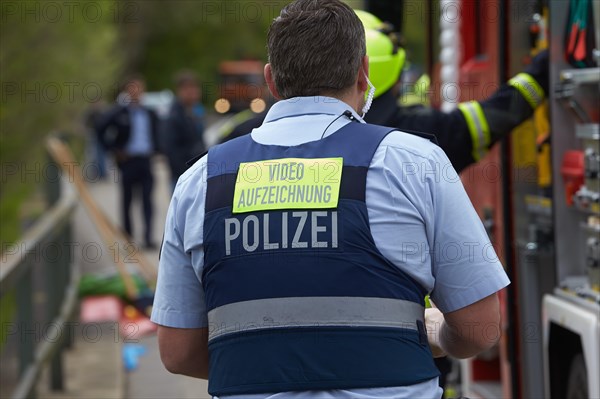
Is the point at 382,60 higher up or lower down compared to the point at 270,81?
lower down

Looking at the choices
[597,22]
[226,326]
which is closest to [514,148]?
[597,22]

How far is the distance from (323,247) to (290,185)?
14cm

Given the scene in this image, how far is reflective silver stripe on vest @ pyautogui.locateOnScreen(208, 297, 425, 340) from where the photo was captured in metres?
2.32

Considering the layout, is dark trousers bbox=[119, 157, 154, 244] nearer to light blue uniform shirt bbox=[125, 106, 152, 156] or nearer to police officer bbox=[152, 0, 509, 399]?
light blue uniform shirt bbox=[125, 106, 152, 156]

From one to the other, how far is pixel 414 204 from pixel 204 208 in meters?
0.44

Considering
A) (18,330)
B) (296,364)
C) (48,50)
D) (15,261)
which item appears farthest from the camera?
(48,50)

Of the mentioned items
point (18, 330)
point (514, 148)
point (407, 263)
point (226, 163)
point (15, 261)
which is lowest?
point (18, 330)

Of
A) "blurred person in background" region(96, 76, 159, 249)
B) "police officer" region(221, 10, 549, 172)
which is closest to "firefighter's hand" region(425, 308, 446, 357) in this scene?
"police officer" region(221, 10, 549, 172)

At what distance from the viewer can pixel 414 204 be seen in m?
2.36

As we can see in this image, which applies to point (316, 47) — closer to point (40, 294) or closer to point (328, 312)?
point (328, 312)

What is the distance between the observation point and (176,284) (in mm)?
2529

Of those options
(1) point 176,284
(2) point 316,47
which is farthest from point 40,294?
(2) point 316,47

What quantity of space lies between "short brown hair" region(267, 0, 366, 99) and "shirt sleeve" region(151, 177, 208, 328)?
0.35 metres

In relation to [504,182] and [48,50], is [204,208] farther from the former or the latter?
[48,50]
